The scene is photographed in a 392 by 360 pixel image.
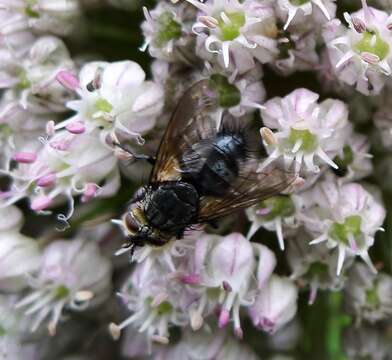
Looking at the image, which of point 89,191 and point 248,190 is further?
point 89,191

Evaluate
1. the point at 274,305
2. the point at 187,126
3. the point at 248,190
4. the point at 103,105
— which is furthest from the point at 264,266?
the point at 103,105

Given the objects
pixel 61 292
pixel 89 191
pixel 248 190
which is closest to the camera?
pixel 248 190

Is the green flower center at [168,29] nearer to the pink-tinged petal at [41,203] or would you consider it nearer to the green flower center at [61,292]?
the pink-tinged petal at [41,203]

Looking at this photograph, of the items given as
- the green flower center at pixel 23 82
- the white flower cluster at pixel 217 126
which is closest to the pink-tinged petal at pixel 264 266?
the white flower cluster at pixel 217 126

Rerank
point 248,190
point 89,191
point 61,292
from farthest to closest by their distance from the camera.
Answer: point 61,292 < point 89,191 < point 248,190

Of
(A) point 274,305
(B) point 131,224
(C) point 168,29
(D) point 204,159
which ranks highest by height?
(C) point 168,29

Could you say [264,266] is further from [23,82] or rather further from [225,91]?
[23,82]

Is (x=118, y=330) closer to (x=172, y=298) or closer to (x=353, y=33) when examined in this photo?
(x=172, y=298)

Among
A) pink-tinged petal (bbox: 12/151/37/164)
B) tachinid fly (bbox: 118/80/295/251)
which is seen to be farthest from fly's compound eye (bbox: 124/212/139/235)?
pink-tinged petal (bbox: 12/151/37/164)
